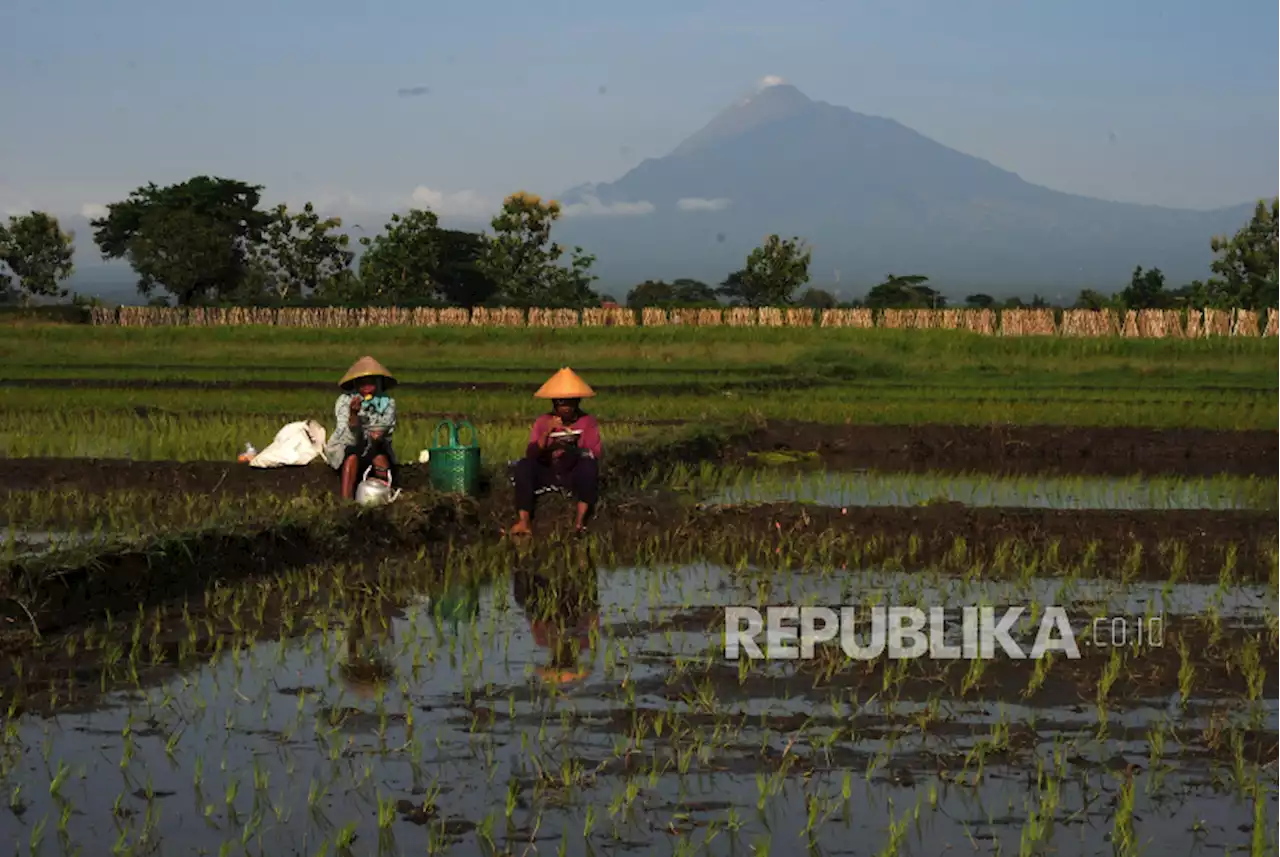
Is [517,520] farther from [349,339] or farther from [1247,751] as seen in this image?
[349,339]

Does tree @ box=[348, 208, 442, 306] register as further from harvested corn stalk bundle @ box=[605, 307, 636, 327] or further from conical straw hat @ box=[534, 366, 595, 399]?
conical straw hat @ box=[534, 366, 595, 399]

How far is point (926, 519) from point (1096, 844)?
5.54 metres

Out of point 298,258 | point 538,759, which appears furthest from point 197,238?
point 538,759

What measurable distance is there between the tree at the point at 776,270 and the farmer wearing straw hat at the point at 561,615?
45037mm

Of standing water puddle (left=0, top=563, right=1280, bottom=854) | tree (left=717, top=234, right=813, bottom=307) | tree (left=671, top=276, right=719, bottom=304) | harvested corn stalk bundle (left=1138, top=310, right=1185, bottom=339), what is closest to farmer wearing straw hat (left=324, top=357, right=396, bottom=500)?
standing water puddle (left=0, top=563, right=1280, bottom=854)

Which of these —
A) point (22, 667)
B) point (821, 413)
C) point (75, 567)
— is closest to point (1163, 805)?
point (22, 667)

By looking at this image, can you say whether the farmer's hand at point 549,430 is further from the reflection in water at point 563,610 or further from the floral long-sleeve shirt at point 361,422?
the floral long-sleeve shirt at point 361,422

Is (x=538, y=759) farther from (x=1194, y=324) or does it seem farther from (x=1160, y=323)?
(x=1160, y=323)

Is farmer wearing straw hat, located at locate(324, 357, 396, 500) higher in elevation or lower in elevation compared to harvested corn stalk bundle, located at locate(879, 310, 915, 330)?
lower

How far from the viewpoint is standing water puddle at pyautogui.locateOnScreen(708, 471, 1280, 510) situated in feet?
36.2

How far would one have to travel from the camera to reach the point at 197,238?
176ft

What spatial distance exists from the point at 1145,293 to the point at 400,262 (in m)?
23.4

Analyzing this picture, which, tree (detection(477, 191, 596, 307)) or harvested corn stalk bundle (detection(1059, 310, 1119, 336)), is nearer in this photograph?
harvested corn stalk bundle (detection(1059, 310, 1119, 336))

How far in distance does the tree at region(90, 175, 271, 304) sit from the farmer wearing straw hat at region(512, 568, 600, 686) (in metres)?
48.5
